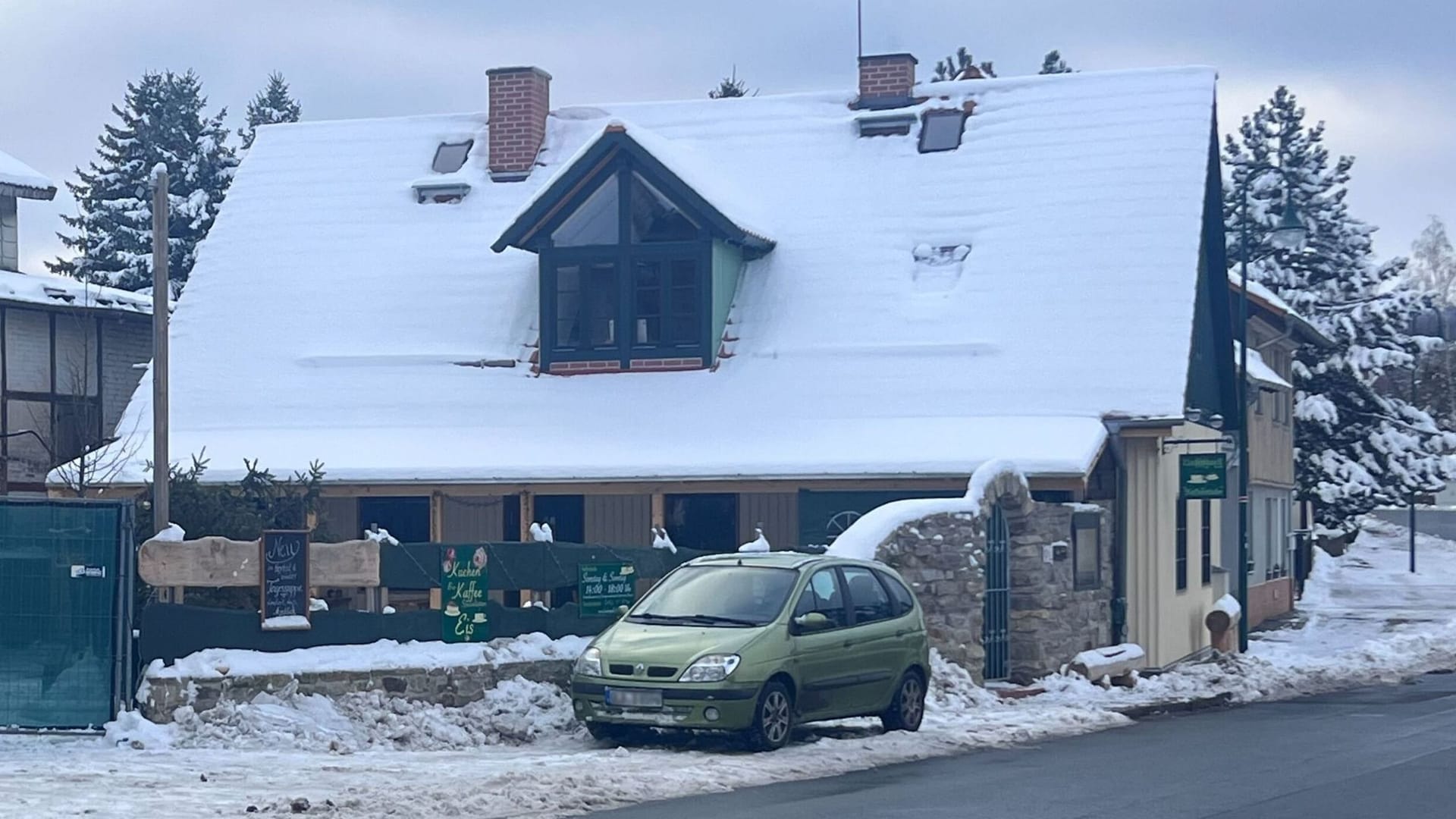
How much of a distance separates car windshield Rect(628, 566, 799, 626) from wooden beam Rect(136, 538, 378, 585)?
2.35 metres

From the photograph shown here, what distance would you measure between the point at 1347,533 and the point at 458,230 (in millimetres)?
33421

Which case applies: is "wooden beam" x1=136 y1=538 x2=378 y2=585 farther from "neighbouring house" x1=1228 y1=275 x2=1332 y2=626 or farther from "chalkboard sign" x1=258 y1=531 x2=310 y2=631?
"neighbouring house" x1=1228 y1=275 x2=1332 y2=626

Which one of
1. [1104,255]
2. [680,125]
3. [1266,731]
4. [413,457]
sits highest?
[680,125]

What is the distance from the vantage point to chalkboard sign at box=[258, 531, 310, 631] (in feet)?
51.8

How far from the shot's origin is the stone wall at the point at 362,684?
14953mm

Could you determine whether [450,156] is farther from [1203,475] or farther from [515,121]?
[1203,475]

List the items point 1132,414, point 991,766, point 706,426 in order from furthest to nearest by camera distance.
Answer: point 706,426 → point 1132,414 → point 991,766

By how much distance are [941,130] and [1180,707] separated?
41.0 ft

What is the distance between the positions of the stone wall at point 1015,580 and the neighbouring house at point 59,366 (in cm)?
1442

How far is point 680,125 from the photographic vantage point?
3203cm

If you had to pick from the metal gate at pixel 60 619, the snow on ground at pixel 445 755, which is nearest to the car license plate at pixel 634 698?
the snow on ground at pixel 445 755

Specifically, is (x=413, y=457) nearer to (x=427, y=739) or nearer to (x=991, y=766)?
(x=427, y=739)

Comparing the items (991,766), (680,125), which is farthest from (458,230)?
(991,766)

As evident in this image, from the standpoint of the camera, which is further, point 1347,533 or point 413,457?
point 1347,533
